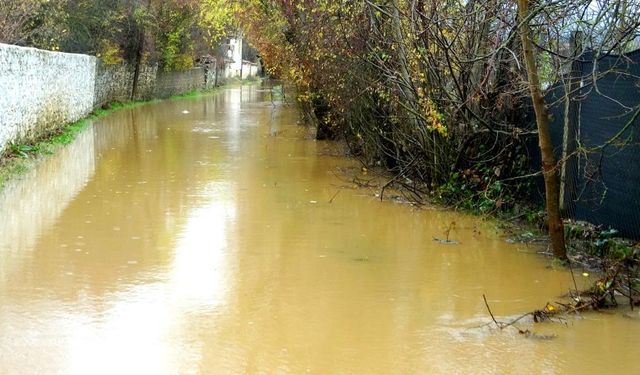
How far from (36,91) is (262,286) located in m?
11.0

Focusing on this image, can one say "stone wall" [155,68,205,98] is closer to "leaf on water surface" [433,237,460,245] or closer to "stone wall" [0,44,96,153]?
"stone wall" [0,44,96,153]

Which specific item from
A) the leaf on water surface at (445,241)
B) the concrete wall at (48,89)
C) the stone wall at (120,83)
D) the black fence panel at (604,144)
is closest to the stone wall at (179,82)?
the stone wall at (120,83)

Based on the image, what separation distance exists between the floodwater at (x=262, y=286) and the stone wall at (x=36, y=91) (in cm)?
165

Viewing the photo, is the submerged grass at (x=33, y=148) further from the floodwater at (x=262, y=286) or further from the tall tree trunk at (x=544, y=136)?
the tall tree trunk at (x=544, y=136)

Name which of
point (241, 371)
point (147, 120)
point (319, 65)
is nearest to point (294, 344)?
point (241, 371)

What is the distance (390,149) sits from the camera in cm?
1334

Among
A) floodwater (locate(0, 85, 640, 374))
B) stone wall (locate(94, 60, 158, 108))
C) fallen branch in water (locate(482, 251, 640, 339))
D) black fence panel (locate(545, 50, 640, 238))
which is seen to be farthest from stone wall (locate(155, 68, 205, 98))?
fallen branch in water (locate(482, 251, 640, 339))

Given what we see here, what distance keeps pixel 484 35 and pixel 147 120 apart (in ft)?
58.3

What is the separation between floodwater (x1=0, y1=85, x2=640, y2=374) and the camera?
205 inches

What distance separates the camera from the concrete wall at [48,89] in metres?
→ 13.3

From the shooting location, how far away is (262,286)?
6.86m

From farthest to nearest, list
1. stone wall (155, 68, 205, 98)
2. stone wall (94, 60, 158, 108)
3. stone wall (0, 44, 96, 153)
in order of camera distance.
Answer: stone wall (155, 68, 205, 98) → stone wall (94, 60, 158, 108) → stone wall (0, 44, 96, 153)

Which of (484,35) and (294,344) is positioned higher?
(484,35)

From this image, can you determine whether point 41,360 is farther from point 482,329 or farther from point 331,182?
point 331,182
